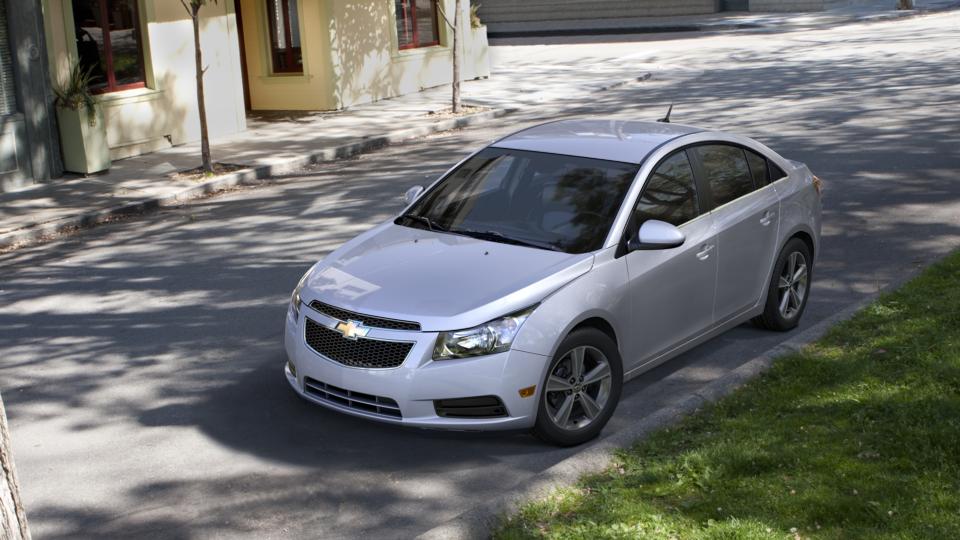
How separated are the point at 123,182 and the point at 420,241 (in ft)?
32.5

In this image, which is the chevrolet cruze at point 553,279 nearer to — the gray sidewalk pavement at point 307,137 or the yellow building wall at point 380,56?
the gray sidewalk pavement at point 307,137

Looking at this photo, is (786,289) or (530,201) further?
(786,289)

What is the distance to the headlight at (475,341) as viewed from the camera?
21.1 feet

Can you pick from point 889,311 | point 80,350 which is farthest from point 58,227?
point 889,311

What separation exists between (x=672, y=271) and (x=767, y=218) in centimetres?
125

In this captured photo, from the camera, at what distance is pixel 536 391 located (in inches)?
256

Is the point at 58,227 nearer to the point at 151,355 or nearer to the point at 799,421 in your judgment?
the point at 151,355

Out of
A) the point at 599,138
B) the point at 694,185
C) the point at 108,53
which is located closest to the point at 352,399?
the point at 599,138

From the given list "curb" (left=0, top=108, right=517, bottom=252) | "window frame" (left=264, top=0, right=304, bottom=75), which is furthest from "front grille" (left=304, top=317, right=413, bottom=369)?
"window frame" (left=264, top=0, right=304, bottom=75)

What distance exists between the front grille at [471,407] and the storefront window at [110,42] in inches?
496

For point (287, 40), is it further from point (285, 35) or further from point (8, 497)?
point (8, 497)

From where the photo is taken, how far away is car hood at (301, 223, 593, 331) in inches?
257

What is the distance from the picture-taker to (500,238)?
24.1ft

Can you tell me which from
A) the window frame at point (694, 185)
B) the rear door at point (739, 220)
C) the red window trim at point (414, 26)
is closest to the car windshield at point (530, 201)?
the window frame at point (694, 185)
